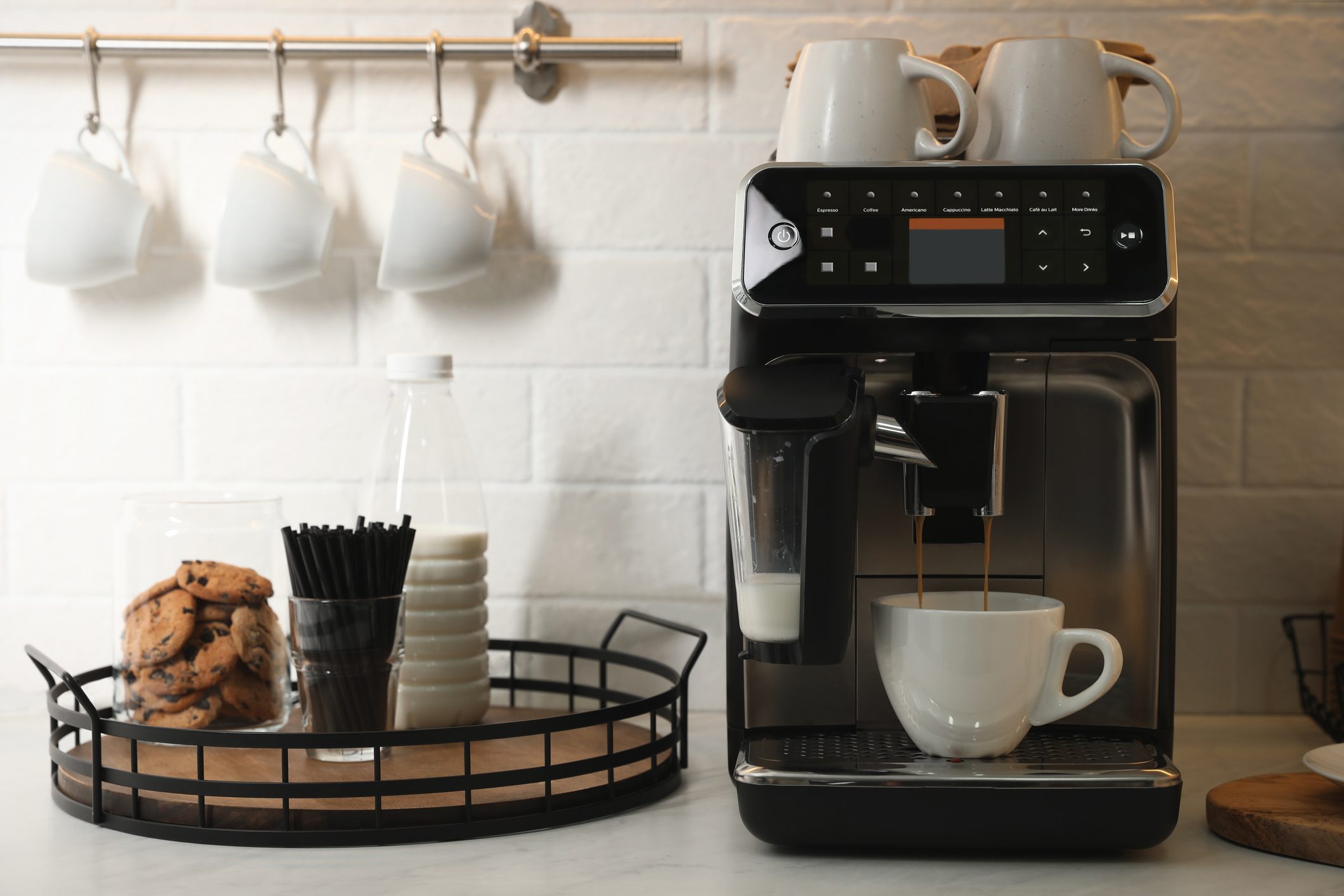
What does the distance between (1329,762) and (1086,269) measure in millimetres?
343

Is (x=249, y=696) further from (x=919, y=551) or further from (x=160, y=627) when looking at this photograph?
(x=919, y=551)

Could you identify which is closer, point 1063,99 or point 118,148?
point 1063,99

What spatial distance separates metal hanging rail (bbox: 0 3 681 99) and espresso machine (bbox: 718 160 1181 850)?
1.23ft

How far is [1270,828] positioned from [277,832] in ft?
1.89

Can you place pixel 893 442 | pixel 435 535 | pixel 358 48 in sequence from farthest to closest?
pixel 358 48, pixel 435 535, pixel 893 442

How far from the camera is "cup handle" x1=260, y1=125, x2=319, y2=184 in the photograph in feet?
3.34

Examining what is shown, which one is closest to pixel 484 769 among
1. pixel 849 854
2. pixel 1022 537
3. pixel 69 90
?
pixel 849 854

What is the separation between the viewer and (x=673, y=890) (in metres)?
0.62

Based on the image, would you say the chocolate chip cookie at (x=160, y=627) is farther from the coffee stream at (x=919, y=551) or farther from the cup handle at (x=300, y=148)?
the coffee stream at (x=919, y=551)

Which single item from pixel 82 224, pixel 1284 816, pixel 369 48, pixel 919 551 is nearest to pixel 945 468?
pixel 919 551

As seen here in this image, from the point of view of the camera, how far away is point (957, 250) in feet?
2.20

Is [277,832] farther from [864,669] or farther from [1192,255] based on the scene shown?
[1192,255]

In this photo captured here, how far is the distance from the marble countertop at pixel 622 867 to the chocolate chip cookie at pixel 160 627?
0.39 feet

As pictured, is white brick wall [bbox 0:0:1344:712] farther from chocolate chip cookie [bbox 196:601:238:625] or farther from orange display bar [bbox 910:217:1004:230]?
orange display bar [bbox 910:217:1004:230]
